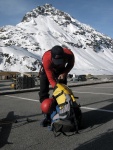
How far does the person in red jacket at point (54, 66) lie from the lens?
5535 millimetres

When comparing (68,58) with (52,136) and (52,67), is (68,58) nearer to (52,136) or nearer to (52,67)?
(52,67)

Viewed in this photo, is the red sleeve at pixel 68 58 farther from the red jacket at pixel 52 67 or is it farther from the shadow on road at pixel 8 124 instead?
the shadow on road at pixel 8 124

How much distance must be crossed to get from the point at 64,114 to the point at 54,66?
1073 mm

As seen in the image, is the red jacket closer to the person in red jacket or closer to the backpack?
the person in red jacket

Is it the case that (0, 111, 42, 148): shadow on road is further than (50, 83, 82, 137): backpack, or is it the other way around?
(50, 83, 82, 137): backpack

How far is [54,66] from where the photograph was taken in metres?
5.68

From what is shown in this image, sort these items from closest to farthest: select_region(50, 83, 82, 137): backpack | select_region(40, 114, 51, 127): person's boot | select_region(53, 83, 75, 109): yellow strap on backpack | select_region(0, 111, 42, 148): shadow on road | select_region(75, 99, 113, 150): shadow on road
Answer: select_region(75, 99, 113, 150): shadow on road < select_region(0, 111, 42, 148): shadow on road < select_region(50, 83, 82, 137): backpack < select_region(53, 83, 75, 109): yellow strap on backpack < select_region(40, 114, 51, 127): person's boot

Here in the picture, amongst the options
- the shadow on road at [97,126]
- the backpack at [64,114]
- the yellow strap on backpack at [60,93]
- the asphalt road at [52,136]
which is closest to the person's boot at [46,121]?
the asphalt road at [52,136]

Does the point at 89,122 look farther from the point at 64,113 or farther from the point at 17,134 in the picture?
the point at 17,134

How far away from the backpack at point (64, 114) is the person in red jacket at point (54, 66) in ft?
1.07

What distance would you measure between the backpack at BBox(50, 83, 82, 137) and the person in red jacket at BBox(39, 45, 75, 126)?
0.33 meters

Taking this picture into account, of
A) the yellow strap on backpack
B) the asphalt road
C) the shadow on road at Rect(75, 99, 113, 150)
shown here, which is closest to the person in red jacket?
the yellow strap on backpack

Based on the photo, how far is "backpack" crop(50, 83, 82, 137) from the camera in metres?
5.09

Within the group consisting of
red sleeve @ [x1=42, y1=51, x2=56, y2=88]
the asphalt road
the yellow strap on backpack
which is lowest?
the asphalt road
